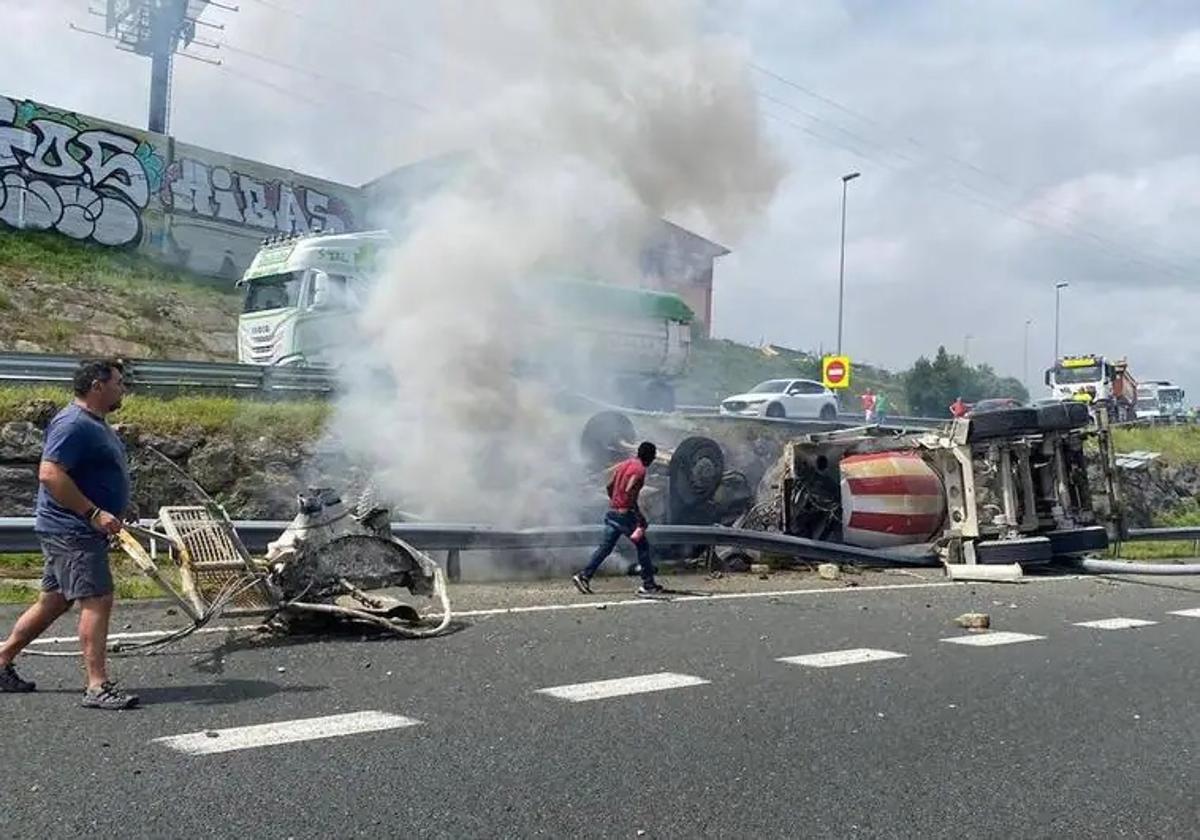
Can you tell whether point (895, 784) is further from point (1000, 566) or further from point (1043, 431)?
point (1043, 431)

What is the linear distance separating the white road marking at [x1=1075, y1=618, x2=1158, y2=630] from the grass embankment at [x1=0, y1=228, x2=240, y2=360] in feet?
70.8

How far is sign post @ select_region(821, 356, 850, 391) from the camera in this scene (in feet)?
97.5

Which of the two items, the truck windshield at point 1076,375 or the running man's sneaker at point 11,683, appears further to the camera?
the truck windshield at point 1076,375

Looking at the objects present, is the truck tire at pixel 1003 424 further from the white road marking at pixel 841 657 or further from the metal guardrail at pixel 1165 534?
the white road marking at pixel 841 657

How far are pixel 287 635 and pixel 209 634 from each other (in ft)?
1.52

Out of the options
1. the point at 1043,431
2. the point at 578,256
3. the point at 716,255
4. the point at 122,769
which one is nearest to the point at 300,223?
the point at 716,255

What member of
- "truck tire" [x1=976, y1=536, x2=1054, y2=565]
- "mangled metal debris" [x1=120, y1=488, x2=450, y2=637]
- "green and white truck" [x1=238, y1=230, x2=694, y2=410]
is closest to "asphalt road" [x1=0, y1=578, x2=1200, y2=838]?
"mangled metal debris" [x1=120, y1=488, x2=450, y2=637]

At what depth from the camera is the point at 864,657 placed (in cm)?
702

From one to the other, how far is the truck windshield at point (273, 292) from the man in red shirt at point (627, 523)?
28.4ft

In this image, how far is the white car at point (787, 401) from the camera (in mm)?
27438

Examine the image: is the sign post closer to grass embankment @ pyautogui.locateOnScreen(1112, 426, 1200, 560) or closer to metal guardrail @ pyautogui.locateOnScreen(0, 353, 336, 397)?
grass embankment @ pyautogui.locateOnScreen(1112, 426, 1200, 560)

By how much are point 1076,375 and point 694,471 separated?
102 ft

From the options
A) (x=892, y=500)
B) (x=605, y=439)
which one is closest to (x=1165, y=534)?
(x=892, y=500)

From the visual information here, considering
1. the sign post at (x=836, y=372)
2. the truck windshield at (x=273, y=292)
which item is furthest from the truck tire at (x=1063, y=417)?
the sign post at (x=836, y=372)
